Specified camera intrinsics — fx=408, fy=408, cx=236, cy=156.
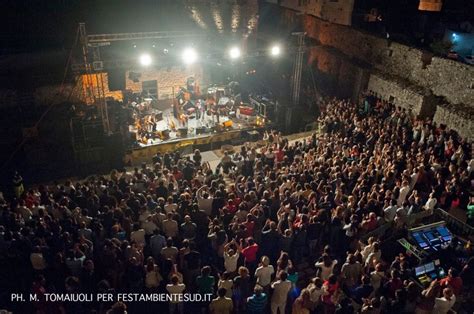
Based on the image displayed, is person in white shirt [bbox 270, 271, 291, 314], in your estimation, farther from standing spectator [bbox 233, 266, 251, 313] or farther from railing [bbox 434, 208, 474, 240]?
railing [bbox 434, 208, 474, 240]

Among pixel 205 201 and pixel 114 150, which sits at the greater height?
pixel 205 201

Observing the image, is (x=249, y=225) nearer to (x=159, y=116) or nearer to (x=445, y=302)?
(x=445, y=302)

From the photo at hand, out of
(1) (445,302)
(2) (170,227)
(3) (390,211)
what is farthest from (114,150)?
(1) (445,302)

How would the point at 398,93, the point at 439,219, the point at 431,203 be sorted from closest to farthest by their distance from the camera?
the point at 431,203 < the point at 439,219 < the point at 398,93

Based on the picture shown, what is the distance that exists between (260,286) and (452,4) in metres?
21.4

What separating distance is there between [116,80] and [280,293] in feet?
44.4

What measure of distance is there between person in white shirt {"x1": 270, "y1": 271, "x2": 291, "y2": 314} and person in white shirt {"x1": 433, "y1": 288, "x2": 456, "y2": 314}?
7.44ft

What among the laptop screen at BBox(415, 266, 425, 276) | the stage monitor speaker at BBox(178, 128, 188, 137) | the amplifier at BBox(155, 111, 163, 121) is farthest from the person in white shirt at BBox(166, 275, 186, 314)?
the amplifier at BBox(155, 111, 163, 121)

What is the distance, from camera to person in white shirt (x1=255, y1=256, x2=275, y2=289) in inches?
265

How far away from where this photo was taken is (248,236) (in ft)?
25.8

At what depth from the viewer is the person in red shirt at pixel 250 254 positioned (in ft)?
24.1

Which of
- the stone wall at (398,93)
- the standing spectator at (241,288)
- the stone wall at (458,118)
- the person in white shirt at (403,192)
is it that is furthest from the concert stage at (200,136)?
the standing spectator at (241,288)

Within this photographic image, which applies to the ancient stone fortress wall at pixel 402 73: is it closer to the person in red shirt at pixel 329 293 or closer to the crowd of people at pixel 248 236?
the crowd of people at pixel 248 236

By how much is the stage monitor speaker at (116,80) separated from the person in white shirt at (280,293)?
13358 millimetres
